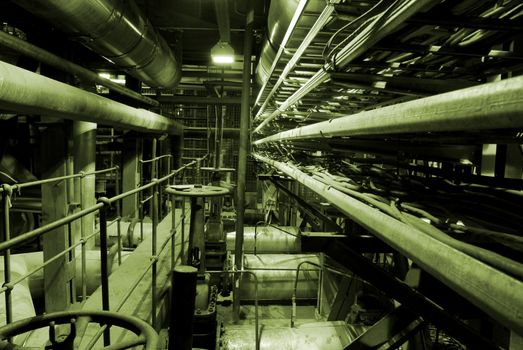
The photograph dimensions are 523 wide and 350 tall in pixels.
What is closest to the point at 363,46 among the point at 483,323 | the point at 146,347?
the point at 146,347

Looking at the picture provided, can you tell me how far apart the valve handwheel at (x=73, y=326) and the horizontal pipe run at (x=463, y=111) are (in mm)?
968

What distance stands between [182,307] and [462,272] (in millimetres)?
721

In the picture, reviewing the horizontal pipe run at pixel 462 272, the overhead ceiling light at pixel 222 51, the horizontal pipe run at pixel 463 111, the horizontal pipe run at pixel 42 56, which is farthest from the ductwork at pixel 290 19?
the horizontal pipe run at pixel 42 56

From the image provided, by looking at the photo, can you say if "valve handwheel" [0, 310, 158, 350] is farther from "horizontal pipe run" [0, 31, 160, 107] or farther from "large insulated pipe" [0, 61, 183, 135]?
"horizontal pipe run" [0, 31, 160, 107]

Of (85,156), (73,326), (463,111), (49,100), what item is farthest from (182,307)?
(85,156)

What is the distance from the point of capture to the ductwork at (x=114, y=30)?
2230 mm

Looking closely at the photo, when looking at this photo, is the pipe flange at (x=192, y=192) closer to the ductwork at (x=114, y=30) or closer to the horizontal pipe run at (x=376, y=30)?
the ductwork at (x=114, y=30)

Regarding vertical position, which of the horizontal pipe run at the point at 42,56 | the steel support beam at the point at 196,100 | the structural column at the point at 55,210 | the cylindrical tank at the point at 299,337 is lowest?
the cylindrical tank at the point at 299,337

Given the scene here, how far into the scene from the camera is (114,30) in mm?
2881

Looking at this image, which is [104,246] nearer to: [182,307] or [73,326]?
[73,326]

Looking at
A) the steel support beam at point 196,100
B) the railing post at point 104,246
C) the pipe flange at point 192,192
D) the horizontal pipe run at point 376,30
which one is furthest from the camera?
the steel support beam at point 196,100

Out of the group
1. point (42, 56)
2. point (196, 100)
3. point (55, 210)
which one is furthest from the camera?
point (196, 100)

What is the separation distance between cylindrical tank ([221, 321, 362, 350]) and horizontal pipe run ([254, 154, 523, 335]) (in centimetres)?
228

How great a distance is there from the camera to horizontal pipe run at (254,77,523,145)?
568mm
